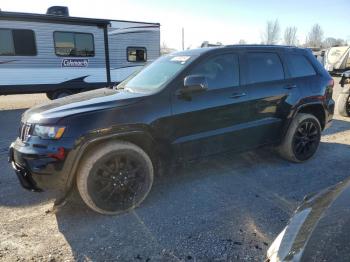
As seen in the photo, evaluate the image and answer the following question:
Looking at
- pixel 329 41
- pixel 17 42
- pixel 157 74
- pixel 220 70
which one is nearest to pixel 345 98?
pixel 220 70

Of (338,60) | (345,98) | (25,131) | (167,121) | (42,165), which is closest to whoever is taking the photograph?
(42,165)

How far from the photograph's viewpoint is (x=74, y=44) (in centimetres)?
1086

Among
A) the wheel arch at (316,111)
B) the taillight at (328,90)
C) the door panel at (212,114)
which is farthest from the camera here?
the taillight at (328,90)

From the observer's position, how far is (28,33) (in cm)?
996

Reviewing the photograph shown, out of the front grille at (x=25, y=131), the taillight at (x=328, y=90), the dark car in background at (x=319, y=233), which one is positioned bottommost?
the dark car in background at (x=319, y=233)

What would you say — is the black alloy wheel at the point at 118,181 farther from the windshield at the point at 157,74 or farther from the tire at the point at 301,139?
the tire at the point at 301,139

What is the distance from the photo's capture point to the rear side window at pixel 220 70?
406 centimetres

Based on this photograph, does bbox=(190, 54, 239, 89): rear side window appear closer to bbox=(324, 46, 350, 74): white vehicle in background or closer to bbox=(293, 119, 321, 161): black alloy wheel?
bbox=(293, 119, 321, 161): black alloy wheel

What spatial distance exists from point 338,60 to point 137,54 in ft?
56.6

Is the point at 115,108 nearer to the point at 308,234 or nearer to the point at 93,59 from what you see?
the point at 308,234

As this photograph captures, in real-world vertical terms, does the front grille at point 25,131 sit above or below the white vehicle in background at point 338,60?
above

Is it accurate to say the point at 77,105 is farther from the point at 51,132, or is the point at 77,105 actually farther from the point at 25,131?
the point at 25,131

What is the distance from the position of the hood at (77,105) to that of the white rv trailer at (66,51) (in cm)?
740

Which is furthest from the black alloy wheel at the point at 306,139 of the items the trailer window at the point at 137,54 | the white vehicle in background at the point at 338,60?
the white vehicle in background at the point at 338,60
